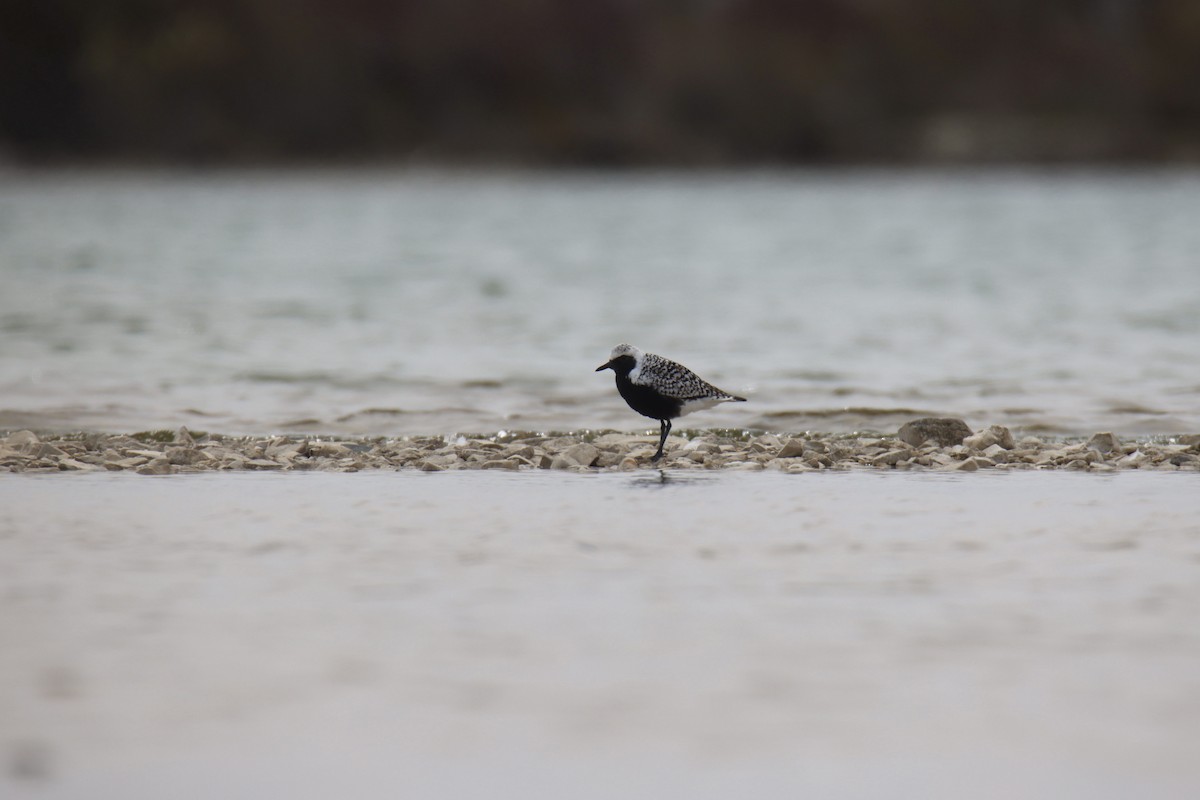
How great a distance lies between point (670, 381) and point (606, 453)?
2.15 ft

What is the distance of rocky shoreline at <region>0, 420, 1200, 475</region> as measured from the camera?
9727 millimetres

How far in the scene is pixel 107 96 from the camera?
131000 mm

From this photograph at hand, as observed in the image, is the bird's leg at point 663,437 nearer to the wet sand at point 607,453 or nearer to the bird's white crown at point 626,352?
the wet sand at point 607,453

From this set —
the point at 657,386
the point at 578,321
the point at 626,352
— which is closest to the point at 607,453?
the point at 657,386

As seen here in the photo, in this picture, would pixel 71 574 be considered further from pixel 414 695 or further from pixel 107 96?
pixel 107 96

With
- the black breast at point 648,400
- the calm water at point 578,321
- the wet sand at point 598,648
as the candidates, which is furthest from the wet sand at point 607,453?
the wet sand at point 598,648

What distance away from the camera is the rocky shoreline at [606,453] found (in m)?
9.73

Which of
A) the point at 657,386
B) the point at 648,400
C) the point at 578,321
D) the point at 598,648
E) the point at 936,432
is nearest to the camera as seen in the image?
the point at 598,648

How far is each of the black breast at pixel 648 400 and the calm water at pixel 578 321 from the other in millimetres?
2212

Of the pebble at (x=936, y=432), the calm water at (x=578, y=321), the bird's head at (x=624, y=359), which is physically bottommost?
the calm water at (x=578, y=321)

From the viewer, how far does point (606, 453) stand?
1019 centimetres

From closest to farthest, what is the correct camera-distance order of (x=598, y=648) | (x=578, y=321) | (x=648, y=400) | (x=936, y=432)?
1. (x=598, y=648)
2. (x=648, y=400)
3. (x=936, y=432)
4. (x=578, y=321)

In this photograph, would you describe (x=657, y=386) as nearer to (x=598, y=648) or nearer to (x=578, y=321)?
(x=598, y=648)

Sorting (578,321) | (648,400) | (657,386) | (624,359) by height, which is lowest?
(578,321)
